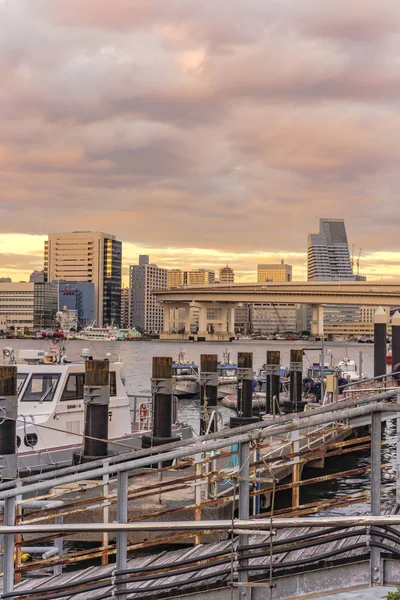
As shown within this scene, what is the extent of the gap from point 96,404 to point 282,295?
128252 mm

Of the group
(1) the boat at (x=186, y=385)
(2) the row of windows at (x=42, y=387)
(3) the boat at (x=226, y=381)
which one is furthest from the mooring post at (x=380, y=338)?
(1) the boat at (x=186, y=385)

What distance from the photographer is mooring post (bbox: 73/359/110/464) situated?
695 inches

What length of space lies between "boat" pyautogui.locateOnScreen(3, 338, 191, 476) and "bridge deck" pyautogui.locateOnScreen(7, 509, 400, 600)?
37.5ft

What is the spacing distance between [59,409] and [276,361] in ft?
48.1

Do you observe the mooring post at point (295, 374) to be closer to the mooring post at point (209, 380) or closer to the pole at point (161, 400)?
the mooring post at point (209, 380)

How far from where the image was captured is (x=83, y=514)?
46.8ft

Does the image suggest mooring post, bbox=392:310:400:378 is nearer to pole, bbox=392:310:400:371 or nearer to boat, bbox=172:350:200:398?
pole, bbox=392:310:400:371

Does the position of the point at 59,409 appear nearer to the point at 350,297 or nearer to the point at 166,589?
the point at 166,589

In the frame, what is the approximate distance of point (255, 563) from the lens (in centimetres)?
622

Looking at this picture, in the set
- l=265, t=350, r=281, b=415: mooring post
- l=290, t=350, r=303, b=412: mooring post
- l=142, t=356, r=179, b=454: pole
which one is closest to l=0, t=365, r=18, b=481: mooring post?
l=142, t=356, r=179, b=454: pole

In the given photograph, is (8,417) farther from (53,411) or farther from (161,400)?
(161,400)

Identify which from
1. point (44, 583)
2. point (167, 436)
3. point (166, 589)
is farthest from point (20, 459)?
point (166, 589)

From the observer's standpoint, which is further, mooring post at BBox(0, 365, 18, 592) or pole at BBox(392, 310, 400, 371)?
pole at BBox(392, 310, 400, 371)

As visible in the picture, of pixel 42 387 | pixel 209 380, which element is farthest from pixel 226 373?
pixel 42 387
